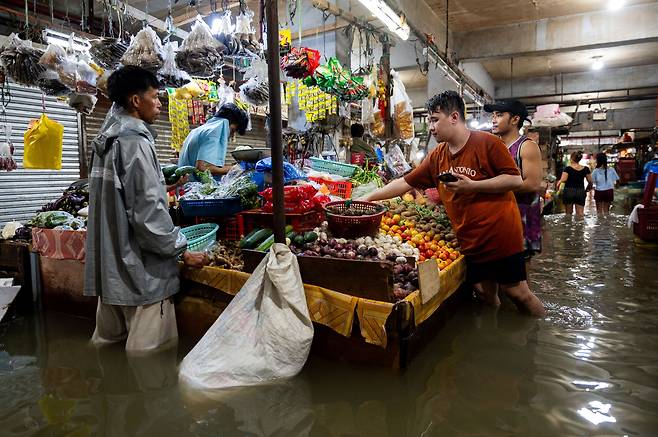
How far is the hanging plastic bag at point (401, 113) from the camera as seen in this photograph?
769 centimetres

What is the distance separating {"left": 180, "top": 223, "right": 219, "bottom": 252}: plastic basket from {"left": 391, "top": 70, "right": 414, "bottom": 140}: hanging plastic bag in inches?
195

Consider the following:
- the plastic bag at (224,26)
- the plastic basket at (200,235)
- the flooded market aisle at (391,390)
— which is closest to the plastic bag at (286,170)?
the plastic basket at (200,235)

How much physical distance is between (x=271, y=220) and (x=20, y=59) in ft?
9.35

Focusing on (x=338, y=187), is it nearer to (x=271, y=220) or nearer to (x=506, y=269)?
(x=271, y=220)

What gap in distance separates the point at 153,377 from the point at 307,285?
1177mm

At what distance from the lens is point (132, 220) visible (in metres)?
2.95

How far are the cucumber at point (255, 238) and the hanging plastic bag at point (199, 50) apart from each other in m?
1.83

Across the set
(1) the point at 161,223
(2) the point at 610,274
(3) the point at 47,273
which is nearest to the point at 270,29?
(1) the point at 161,223

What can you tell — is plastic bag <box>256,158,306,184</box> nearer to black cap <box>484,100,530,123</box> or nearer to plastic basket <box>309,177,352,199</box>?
plastic basket <box>309,177,352,199</box>

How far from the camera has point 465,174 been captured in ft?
11.2

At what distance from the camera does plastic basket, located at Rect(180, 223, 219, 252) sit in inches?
135

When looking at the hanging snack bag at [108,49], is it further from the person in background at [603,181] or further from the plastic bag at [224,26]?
the person in background at [603,181]

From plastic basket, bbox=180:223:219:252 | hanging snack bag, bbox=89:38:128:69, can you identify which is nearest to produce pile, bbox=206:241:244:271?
plastic basket, bbox=180:223:219:252

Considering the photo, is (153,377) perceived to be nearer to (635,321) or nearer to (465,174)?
(465,174)
